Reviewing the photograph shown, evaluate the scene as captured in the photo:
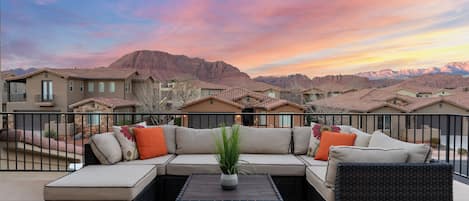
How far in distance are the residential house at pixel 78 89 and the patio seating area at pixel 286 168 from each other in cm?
710

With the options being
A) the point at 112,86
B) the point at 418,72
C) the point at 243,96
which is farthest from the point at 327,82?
the point at 112,86

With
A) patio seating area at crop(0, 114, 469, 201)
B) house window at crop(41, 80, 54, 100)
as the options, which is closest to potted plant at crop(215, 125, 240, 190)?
patio seating area at crop(0, 114, 469, 201)

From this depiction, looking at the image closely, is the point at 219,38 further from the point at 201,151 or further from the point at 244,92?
the point at 201,151

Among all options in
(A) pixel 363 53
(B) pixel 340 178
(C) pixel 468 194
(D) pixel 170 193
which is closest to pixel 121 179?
(D) pixel 170 193

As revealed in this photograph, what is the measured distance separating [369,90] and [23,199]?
32.5 feet

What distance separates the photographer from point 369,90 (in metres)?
10.9

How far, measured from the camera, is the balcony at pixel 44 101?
10828 millimetres

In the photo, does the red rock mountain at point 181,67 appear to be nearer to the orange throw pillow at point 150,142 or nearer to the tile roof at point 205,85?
the tile roof at point 205,85

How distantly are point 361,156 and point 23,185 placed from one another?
354 cm

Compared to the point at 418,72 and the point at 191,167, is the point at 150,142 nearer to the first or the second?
the point at 191,167

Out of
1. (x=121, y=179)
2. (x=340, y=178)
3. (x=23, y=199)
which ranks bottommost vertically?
(x=23, y=199)

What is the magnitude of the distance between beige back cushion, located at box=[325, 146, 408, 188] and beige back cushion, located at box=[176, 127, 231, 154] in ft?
5.82

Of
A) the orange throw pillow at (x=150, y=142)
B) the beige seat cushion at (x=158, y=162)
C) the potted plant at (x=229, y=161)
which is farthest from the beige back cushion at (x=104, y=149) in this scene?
the potted plant at (x=229, y=161)

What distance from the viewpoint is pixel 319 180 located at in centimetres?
272
